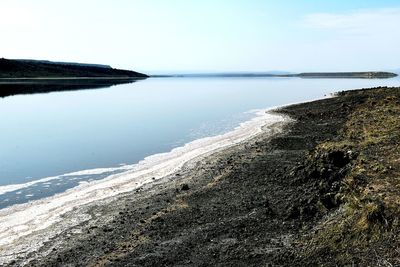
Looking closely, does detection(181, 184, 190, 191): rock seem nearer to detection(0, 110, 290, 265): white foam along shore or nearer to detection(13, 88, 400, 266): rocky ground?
detection(13, 88, 400, 266): rocky ground

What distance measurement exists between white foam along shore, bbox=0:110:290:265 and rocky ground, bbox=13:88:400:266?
1.08m

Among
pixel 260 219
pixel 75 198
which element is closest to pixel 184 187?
pixel 75 198

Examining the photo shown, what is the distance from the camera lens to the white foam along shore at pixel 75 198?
1672 centimetres

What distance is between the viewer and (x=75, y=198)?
72.8 feet

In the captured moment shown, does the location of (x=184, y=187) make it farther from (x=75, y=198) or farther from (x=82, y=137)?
(x=82, y=137)

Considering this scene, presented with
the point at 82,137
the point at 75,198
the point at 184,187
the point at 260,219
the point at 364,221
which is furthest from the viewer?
the point at 82,137

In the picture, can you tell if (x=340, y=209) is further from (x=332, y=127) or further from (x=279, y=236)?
(x=332, y=127)

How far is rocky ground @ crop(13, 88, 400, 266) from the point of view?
43.5 feet

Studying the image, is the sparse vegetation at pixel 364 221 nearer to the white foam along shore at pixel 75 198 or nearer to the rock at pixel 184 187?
the rock at pixel 184 187

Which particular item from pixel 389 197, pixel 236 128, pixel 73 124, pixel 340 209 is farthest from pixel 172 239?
pixel 73 124

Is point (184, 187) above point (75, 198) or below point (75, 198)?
above

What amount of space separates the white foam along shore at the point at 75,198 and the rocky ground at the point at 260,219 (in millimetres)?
1077

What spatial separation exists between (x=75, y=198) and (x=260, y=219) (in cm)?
991

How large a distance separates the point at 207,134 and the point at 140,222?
26.8 meters
